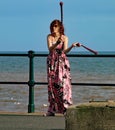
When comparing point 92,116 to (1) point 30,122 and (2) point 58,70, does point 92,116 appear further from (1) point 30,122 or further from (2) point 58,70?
→ (2) point 58,70

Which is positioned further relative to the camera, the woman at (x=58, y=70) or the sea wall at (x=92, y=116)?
the woman at (x=58, y=70)

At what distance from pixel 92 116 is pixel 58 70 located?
2.92 m

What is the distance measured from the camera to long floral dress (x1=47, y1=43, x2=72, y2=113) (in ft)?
33.9

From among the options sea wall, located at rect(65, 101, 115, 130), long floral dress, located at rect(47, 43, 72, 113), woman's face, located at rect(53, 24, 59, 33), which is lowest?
sea wall, located at rect(65, 101, 115, 130)

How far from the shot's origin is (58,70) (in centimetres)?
1039

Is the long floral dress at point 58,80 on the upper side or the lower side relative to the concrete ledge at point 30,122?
upper

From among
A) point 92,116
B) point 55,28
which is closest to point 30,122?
point 55,28

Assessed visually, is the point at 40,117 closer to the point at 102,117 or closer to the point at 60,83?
the point at 60,83

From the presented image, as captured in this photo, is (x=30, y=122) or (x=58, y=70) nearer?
(x=30, y=122)

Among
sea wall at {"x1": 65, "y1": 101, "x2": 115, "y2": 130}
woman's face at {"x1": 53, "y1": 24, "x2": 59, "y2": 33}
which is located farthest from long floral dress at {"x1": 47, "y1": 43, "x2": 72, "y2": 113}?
sea wall at {"x1": 65, "y1": 101, "x2": 115, "y2": 130}

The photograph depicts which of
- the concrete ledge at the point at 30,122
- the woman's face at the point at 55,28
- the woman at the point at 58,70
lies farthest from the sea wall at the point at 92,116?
the woman's face at the point at 55,28

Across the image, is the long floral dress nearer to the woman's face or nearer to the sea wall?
the woman's face

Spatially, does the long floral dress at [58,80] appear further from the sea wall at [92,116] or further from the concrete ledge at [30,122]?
the sea wall at [92,116]

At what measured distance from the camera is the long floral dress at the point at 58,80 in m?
10.3
